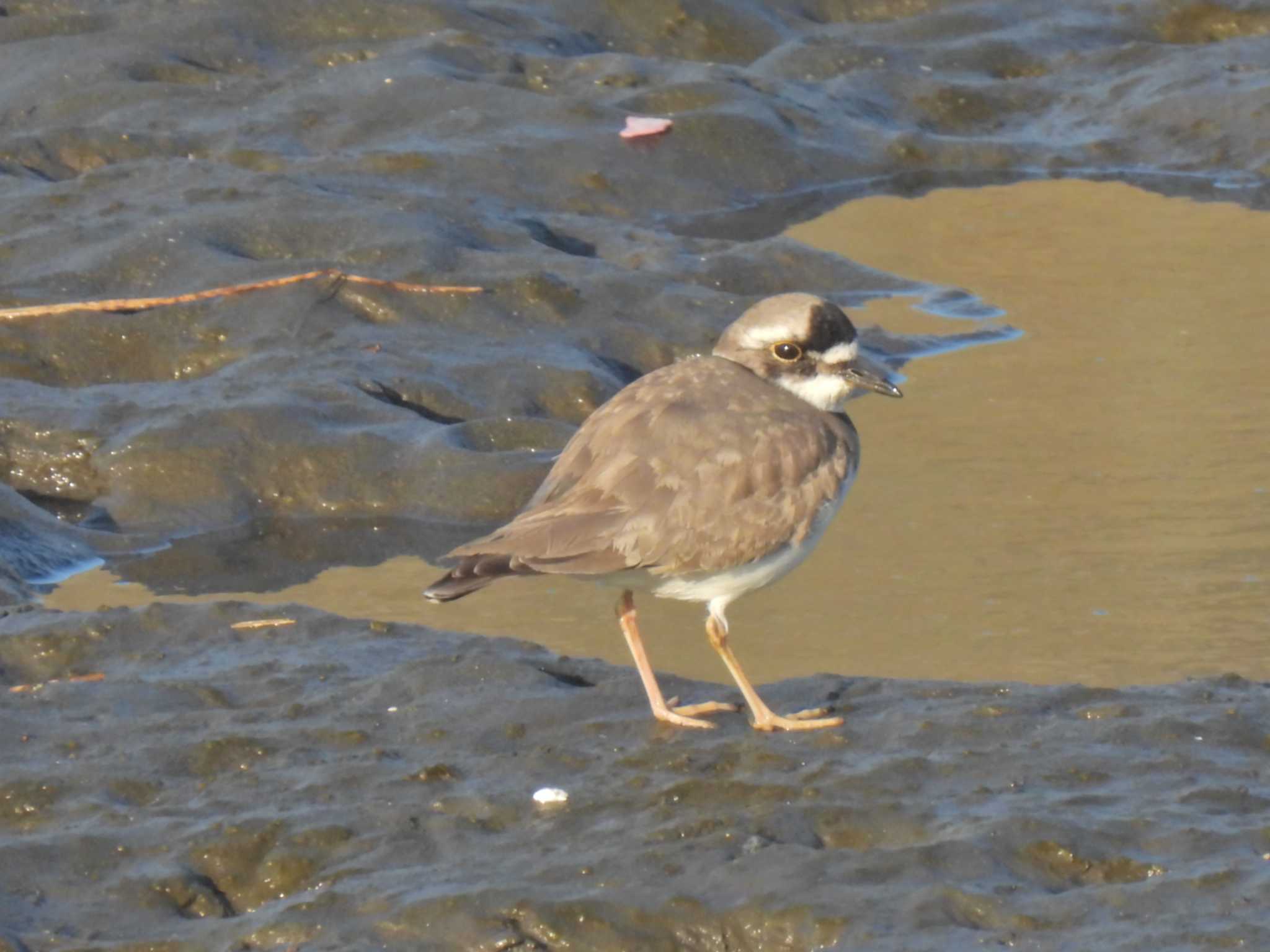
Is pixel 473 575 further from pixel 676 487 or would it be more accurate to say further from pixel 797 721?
pixel 797 721

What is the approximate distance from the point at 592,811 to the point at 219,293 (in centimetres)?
489

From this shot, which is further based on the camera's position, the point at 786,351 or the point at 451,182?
the point at 451,182

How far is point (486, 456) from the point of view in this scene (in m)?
8.17

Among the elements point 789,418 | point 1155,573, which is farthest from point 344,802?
point 1155,573

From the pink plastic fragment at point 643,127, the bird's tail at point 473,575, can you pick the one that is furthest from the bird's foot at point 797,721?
the pink plastic fragment at point 643,127

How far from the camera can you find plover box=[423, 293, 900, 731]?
17.5 feet

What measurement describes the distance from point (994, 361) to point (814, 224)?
2.30 meters

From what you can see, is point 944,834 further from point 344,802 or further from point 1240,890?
point 344,802

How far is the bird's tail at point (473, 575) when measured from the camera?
17.0 ft

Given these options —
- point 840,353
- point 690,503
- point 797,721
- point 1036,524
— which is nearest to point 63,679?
point 690,503

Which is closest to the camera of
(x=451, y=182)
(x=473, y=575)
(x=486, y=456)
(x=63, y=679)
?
(x=473, y=575)

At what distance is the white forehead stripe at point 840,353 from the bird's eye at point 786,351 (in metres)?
0.07

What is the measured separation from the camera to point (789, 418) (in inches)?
226

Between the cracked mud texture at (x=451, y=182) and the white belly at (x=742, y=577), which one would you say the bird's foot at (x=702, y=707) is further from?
the cracked mud texture at (x=451, y=182)
